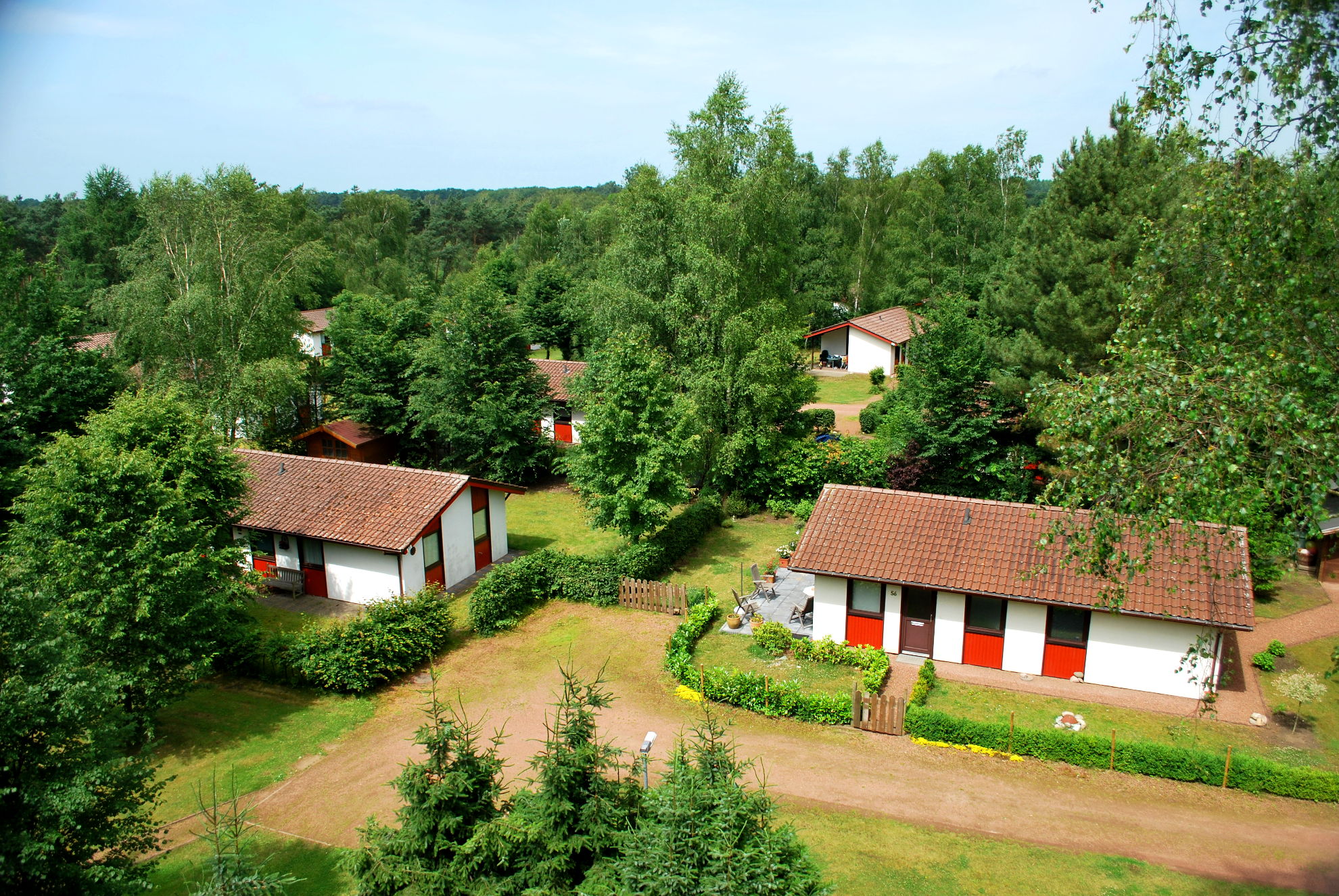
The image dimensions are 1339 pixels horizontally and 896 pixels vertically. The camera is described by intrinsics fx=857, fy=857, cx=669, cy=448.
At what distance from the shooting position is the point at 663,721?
1891 cm

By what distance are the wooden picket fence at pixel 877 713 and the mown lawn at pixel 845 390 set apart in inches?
1337

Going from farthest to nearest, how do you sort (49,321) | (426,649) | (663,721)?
1. (49,321)
2. (426,649)
3. (663,721)

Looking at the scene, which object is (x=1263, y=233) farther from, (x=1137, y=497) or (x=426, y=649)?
(x=426, y=649)

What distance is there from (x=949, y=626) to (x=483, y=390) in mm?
21339

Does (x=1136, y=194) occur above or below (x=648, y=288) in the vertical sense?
above

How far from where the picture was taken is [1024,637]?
67.6ft

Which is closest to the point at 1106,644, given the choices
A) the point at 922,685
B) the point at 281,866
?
the point at 922,685

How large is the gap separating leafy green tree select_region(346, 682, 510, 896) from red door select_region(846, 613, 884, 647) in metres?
12.9

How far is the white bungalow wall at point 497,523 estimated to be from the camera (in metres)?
28.8

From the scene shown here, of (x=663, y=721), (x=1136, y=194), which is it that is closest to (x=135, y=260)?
(x=663, y=721)

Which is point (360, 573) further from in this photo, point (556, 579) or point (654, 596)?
point (654, 596)

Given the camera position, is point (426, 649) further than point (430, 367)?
No

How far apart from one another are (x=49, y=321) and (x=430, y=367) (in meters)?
13.2

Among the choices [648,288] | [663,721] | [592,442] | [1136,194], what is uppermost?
[1136,194]
